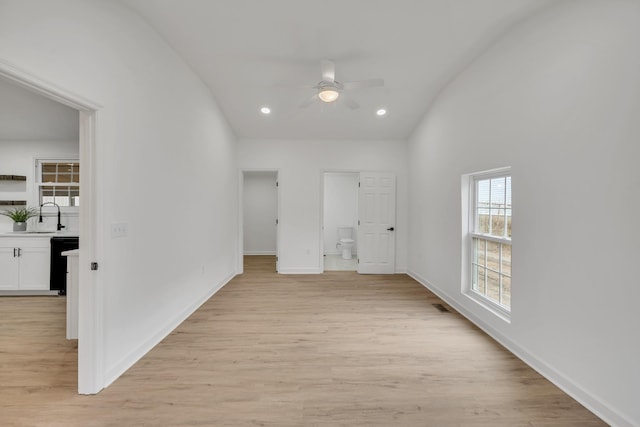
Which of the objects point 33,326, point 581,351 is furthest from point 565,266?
point 33,326

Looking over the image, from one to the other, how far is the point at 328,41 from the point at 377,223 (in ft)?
11.5

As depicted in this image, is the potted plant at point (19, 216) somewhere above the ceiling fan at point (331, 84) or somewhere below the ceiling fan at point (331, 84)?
below

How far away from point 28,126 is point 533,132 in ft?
20.7

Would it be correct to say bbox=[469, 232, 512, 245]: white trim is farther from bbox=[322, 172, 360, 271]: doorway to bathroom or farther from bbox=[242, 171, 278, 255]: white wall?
bbox=[242, 171, 278, 255]: white wall

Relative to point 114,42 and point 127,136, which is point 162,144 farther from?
point 114,42

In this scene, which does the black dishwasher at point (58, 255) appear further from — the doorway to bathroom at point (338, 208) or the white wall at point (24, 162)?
the doorway to bathroom at point (338, 208)

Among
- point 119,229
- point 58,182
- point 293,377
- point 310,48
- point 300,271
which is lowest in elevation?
point 293,377

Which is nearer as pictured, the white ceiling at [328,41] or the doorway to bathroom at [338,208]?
the white ceiling at [328,41]

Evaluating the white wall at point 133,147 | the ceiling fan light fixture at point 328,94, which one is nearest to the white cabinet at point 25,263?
the white wall at point 133,147

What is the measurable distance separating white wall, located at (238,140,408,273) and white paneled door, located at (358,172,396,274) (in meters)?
0.17

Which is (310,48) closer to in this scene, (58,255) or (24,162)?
(58,255)

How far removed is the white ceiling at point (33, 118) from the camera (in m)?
3.45

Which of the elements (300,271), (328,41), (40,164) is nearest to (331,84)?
(328,41)

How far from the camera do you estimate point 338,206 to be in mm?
7918
